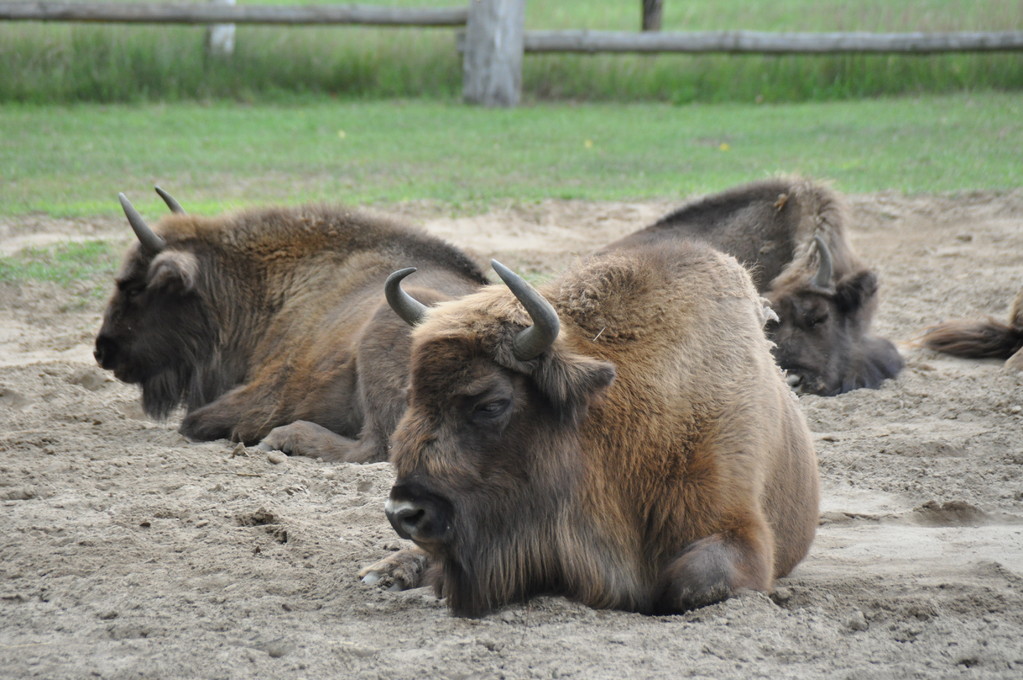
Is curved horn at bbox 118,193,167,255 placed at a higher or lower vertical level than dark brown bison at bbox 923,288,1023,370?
higher

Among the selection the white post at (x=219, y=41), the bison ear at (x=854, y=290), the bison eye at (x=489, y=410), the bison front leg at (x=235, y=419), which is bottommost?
the bison front leg at (x=235, y=419)

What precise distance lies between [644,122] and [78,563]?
14.5 metres

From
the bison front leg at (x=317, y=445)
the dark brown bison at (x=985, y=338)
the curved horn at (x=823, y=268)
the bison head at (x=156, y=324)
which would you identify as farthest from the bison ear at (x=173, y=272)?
the dark brown bison at (x=985, y=338)

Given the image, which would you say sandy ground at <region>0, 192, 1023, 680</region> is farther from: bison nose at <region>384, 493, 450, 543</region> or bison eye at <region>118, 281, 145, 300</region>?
bison eye at <region>118, 281, 145, 300</region>

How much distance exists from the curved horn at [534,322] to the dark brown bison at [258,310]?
274 centimetres

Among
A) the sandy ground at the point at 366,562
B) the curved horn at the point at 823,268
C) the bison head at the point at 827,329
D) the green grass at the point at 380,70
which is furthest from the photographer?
the green grass at the point at 380,70

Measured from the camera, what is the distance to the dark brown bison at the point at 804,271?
7.83 metres

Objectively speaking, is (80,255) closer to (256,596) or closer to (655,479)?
(256,596)

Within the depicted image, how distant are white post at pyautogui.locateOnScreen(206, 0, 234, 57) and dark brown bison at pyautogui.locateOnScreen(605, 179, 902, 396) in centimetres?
1244

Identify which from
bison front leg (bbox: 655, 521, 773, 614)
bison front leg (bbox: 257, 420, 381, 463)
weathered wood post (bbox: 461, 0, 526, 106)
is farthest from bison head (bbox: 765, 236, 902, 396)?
weathered wood post (bbox: 461, 0, 526, 106)

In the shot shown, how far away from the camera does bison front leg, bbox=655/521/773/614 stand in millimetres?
3674

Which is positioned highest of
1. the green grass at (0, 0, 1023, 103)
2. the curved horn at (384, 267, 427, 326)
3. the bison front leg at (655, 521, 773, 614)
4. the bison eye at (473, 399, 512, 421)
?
the green grass at (0, 0, 1023, 103)

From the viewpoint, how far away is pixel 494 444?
382 cm

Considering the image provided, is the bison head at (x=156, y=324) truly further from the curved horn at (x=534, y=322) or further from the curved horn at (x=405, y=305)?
the curved horn at (x=534, y=322)
